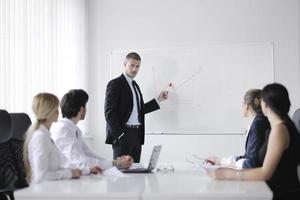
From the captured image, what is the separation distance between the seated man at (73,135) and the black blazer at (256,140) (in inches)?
31.3

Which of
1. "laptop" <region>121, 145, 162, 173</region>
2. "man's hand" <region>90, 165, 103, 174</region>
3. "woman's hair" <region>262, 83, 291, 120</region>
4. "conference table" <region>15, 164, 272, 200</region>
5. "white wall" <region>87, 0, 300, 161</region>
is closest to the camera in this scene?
"conference table" <region>15, 164, 272, 200</region>

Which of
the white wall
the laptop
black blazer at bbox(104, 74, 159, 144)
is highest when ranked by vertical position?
the white wall

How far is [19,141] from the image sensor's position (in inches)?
114

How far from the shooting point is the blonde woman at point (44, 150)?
223 cm

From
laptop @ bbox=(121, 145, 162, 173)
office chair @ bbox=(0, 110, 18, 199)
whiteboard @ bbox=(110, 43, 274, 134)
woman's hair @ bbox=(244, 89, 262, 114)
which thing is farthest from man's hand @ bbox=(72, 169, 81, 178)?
whiteboard @ bbox=(110, 43, 274, 134)

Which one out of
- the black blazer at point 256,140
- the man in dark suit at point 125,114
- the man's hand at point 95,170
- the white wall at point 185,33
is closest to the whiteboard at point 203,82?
the white wall at point 185,33

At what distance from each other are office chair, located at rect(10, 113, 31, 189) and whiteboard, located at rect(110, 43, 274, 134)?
7.06 feet

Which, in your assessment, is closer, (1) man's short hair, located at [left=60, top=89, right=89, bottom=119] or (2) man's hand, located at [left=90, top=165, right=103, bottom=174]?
(2) man's hand, located at [left=90, top=165, right=103, bottom=174]

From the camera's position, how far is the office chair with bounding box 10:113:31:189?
9.23ft

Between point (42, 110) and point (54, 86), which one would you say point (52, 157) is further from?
point (54, 86)

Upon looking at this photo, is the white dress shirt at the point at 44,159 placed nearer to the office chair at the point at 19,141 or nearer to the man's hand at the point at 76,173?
the man's hand at the point at 76,173

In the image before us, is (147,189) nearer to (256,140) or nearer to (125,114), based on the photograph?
(256,140)

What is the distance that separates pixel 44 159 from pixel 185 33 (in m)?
3.02

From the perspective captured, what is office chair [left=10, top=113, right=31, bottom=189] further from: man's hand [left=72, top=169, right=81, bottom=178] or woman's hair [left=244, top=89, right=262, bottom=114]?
woman's hair [left=244, top=89, right=262, bottom=114]
